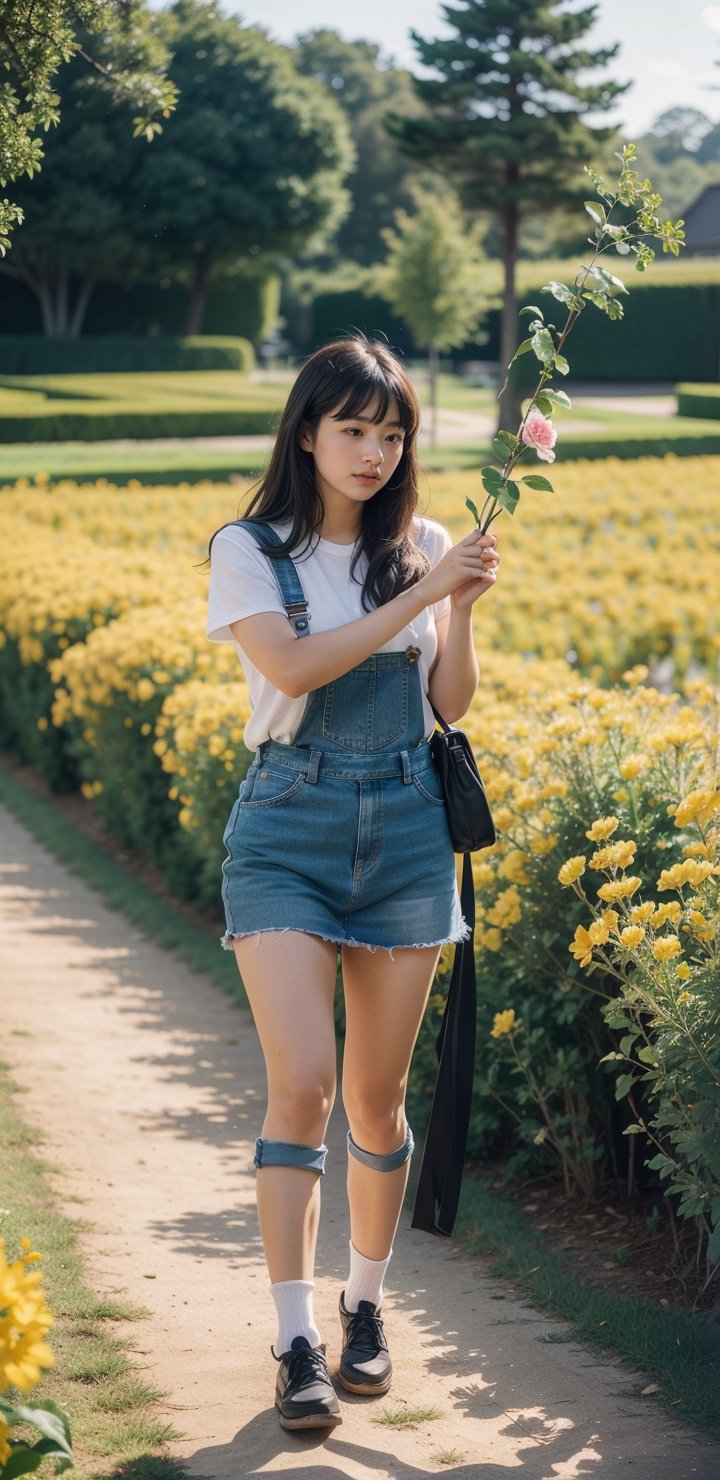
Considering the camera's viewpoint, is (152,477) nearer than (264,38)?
Yes

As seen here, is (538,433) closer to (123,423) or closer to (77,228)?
(123,423)

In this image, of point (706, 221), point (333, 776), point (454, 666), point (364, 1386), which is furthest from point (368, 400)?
point (706, 221)

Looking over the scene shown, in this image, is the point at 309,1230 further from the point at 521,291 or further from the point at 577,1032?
the point at 521,291

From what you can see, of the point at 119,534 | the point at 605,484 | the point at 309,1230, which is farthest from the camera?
the point at 605,484

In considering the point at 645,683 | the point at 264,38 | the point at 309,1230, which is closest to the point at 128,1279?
the point at 309,1230

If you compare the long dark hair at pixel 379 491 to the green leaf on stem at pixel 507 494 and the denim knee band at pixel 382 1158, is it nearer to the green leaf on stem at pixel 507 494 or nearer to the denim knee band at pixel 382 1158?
the green leaf on stem at pixel 507 494

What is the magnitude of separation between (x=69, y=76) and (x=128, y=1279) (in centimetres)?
251

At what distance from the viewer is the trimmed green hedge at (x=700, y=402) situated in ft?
71.4

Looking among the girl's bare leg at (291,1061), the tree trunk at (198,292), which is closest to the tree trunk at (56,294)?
the tree trunk at (198,292)

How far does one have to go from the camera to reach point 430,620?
2543 mm

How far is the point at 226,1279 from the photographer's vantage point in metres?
3.24

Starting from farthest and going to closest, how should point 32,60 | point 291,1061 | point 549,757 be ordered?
1. point 549,757
2. point 32,60
3. point 291,1061

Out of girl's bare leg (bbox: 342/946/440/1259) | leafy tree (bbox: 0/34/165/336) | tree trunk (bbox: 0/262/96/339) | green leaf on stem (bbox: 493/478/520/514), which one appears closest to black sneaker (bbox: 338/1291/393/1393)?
girl's bare leg (bbox: 342/946/440/1259)

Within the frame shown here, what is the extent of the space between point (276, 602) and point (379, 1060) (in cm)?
72
